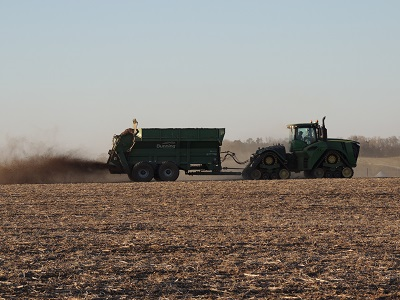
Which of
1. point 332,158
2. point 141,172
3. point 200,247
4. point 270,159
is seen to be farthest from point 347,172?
point 200,247

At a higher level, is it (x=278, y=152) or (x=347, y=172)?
(x=278, y=152)

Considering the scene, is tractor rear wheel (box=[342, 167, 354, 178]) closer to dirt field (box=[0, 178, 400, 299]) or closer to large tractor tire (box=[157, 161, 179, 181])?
large tractor tire (box=[157, 161, 179, 181])

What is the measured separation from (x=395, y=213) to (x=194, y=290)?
11.9 meters

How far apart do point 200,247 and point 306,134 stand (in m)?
23.6

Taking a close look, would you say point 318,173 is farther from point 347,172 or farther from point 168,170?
point 168,170

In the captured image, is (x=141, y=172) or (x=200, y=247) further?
(x=141, y=172)

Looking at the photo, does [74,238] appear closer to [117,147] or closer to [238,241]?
[238,241]

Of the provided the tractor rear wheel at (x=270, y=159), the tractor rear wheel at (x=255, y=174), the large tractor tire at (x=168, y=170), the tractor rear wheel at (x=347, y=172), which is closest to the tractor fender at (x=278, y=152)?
the tractor rear wheel at (x=270, y=159)

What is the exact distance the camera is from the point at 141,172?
37688 mm

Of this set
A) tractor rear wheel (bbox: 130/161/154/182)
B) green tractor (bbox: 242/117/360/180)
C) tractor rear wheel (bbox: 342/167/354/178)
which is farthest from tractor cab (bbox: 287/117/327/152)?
tractor rear wheel (bbox: 130/161/154/182)

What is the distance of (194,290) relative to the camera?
11086mm

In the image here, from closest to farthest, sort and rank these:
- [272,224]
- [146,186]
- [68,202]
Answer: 1. [272,224]
2. [68,202]
3. [146,186]

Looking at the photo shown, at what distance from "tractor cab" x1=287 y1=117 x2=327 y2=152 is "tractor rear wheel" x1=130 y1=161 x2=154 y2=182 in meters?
6.80

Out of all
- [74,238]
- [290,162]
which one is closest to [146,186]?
[290,162]
